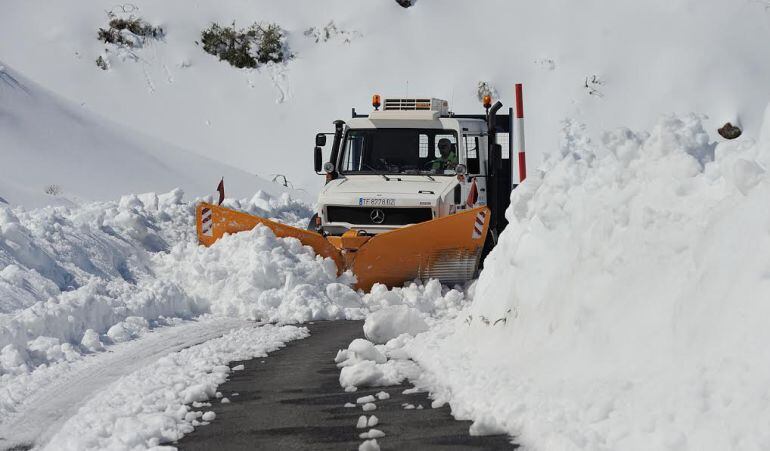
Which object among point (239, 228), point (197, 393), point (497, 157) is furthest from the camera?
point (497, 157)

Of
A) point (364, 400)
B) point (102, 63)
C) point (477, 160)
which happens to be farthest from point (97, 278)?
point (102, 63)

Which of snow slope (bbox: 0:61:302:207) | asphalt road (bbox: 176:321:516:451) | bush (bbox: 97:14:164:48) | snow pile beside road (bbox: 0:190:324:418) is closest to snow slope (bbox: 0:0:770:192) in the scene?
bush (bbox: 97:14:164:48)


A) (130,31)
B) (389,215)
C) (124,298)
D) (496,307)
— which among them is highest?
(130,31)

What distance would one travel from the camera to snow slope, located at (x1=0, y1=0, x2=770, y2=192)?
30922mm

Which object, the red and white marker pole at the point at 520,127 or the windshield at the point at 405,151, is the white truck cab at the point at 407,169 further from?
the red and white marker pole at the point at 520,127

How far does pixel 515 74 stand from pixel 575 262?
29402mm

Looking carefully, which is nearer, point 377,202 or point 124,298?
point 124,298

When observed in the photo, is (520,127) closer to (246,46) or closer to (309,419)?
(309,419)

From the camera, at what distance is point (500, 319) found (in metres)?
6.37

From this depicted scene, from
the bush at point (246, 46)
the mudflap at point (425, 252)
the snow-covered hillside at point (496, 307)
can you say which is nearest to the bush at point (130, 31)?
the bush at point (246, 46)

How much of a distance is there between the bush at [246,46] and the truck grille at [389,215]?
27.6 m

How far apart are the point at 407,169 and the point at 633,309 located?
774 cm

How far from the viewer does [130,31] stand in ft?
128

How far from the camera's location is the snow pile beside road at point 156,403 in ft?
15.0
